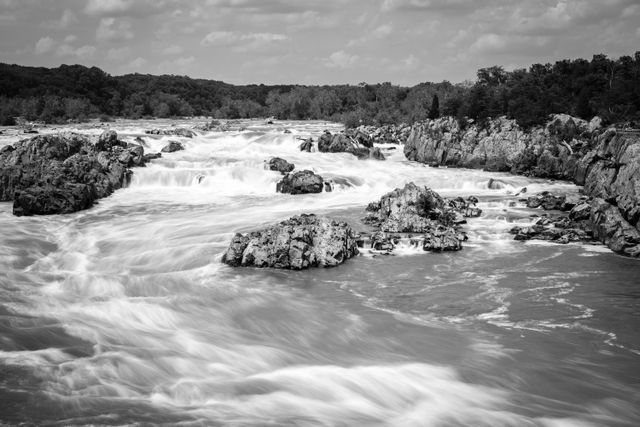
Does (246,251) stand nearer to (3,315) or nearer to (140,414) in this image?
(3,315)

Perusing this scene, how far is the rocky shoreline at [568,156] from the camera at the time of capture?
70.9ft

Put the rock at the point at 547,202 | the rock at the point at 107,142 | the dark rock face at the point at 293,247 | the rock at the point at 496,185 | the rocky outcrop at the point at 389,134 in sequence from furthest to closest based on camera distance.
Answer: the rocky outcrop at the point at 389,134
the rock at the point at 107,142
the rock at the point at 496,185
the rock at the point at 547,202
the dark rock face at the point at 293,247

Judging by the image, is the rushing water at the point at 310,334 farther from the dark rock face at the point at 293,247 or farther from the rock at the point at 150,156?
the rock at the point at 150,156

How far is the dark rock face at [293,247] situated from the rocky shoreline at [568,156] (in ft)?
31.4

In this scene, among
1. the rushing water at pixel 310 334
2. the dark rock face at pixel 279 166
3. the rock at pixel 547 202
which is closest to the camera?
the rushing water at pixel 310 334

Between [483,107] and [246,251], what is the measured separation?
32.0m

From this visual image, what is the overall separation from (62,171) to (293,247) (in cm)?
1786

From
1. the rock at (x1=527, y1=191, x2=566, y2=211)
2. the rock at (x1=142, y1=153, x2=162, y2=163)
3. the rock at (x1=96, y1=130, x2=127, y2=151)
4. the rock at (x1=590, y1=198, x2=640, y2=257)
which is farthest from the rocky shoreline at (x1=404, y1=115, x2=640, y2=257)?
the rock at (x1=96, y1=130, x2=127, y2=151)

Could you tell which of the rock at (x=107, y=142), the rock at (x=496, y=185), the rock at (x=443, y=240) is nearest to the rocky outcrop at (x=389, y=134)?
the rock at (x=496, y=185)

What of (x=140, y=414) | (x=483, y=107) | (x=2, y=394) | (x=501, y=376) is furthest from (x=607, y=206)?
(x=483, y=107)

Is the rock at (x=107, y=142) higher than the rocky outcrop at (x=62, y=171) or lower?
higher

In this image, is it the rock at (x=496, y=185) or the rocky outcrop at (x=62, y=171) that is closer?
the rocky outcrop at (x=62, y=171)

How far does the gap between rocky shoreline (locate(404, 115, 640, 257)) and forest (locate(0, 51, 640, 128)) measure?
4.72 ft

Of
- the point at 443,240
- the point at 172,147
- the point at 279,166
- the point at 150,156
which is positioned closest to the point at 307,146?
the point at 172,147
